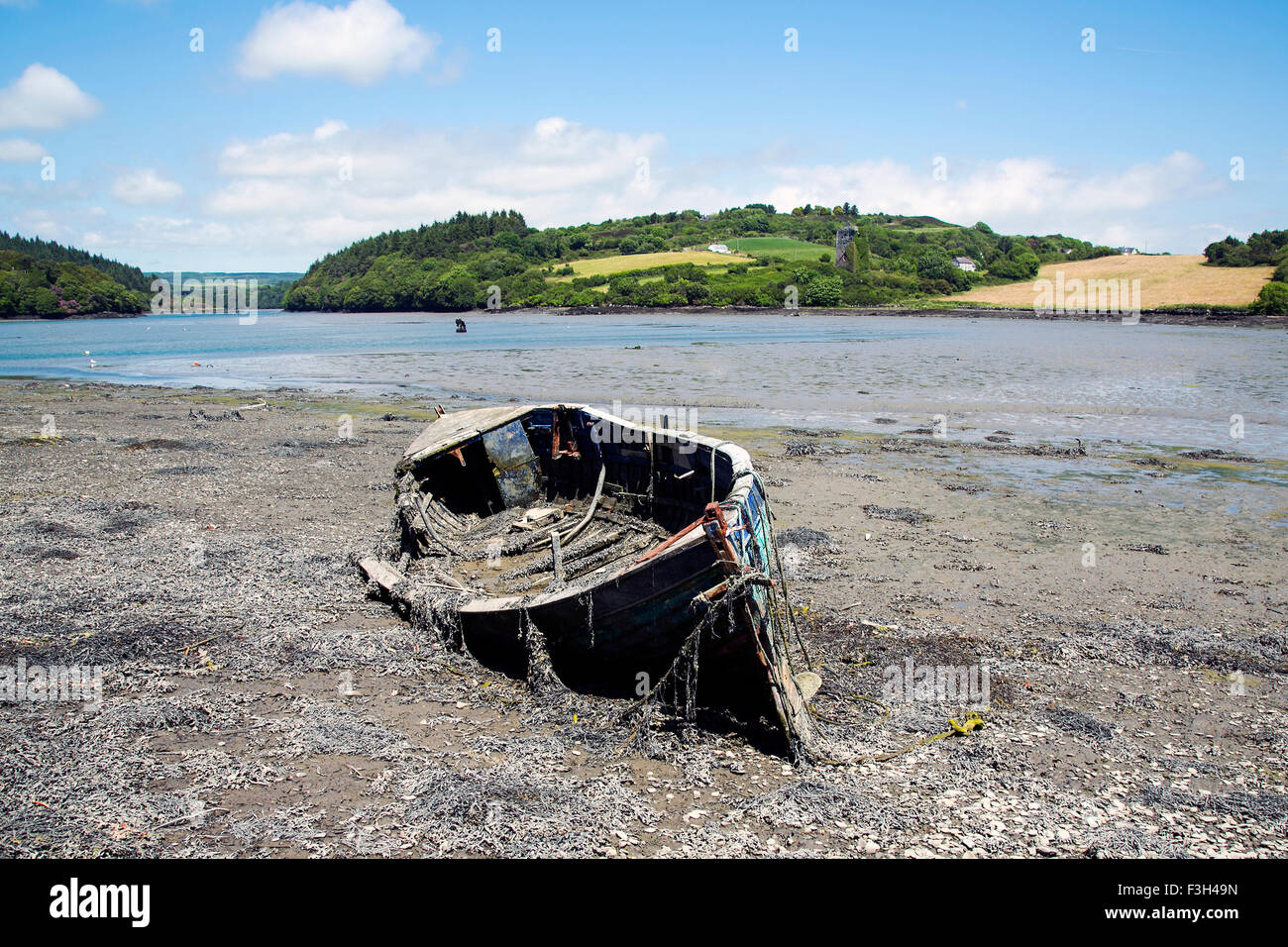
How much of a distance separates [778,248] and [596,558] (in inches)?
6866

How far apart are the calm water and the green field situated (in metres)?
81.3

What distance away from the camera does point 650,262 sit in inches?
5994

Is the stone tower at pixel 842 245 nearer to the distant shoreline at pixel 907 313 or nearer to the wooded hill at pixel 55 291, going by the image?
the distant shoreline at pixel 907 313

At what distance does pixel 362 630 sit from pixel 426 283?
165023 millimetres

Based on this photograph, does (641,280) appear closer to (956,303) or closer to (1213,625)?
(956,303)

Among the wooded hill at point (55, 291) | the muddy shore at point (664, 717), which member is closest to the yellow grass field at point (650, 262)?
the wooded hill at point (55, 291)

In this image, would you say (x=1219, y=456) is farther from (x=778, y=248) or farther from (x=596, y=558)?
(x=778, y=248)

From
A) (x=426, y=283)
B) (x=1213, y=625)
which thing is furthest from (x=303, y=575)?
(x=426, y=283)

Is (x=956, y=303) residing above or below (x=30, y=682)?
above

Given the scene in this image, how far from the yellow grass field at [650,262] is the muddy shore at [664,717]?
13541cm

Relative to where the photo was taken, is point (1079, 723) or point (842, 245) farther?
point (842, 245)

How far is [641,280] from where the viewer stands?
137500 millimetres

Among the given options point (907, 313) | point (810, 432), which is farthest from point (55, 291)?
point (810, 432)

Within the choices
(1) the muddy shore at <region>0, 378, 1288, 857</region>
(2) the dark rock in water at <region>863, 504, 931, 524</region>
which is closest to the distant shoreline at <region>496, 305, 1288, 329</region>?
(2) the dark rock in water at <region>863, 504, 931, 524</region>
